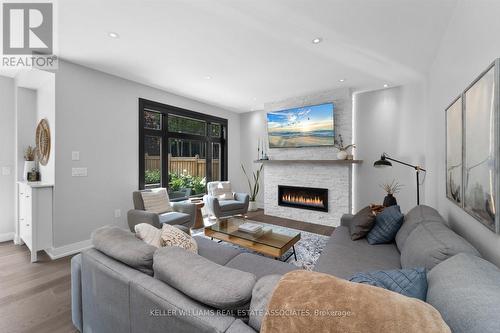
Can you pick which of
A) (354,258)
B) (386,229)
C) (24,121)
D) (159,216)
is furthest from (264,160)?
(24,121)

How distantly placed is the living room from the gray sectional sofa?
1cm

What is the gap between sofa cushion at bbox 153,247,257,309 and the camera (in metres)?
0.89

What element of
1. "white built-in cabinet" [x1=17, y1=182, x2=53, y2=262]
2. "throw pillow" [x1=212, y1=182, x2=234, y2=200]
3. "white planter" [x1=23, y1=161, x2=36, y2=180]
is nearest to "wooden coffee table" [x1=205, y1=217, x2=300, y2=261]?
"throw pillow" [x1=212, y1=182, x2=234, y2=200]

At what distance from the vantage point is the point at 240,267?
167cm

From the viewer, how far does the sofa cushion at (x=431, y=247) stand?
1226 mm

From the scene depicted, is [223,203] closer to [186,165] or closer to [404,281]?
[186,165]

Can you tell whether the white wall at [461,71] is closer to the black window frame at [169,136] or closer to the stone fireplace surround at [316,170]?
the stone fireplace surround at [316,170]

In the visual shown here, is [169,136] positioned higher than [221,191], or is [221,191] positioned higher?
[169,136]

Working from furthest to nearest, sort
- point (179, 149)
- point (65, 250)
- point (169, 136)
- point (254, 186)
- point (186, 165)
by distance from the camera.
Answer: point (254, 186) < point (186, 165) < point (179, 149) < point (169, 136) < point (65, 250)

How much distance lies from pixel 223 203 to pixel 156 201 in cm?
132

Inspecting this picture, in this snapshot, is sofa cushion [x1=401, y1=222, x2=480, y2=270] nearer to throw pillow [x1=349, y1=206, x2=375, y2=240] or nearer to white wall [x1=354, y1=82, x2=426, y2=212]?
throw pillow [x1=349, y1=206, x2=375, y2=240]

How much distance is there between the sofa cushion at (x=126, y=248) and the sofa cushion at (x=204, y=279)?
11 centimetres

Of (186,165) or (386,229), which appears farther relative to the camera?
(186,165)

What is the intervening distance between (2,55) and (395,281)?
15.3ft
